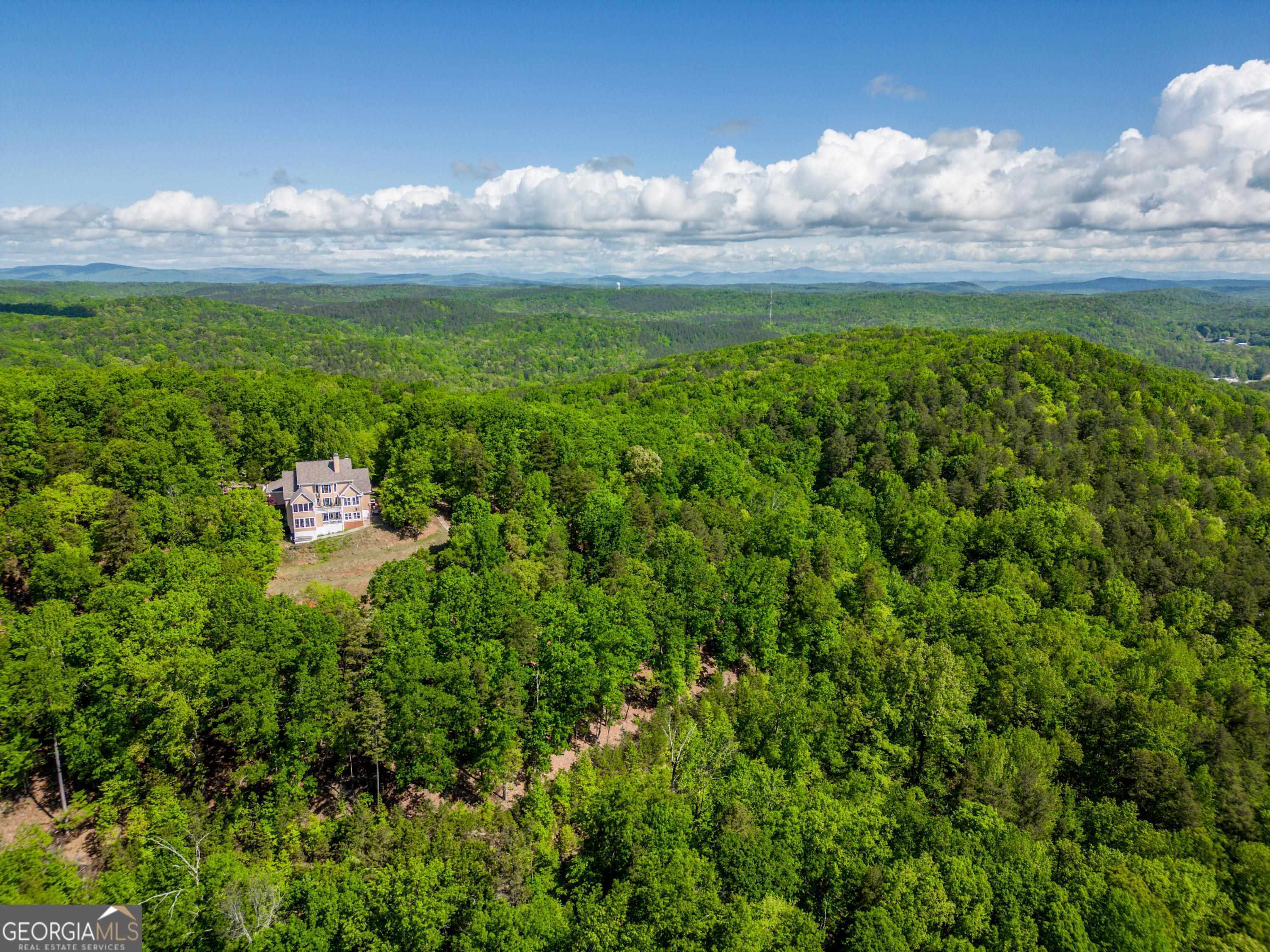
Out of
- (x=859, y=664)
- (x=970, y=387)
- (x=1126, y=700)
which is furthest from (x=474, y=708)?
(x=970, y=387)

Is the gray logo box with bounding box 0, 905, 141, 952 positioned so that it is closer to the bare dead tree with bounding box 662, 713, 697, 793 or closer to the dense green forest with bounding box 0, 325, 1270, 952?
the dense green forest with bounding box 0, 325, 1270, 952

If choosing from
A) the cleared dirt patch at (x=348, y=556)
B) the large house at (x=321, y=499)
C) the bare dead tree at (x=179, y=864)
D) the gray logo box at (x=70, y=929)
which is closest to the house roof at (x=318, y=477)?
the large house at (x=321, y=499)

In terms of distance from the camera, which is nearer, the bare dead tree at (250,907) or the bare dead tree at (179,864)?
the bare dead tree at (250,907)

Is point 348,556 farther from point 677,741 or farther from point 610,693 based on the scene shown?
point 677,741

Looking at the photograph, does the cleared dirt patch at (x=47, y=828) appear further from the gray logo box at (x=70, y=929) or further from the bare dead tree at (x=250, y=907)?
the bare dead tree at (x=250, y=907)

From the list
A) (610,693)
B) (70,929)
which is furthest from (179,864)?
(610,693)
